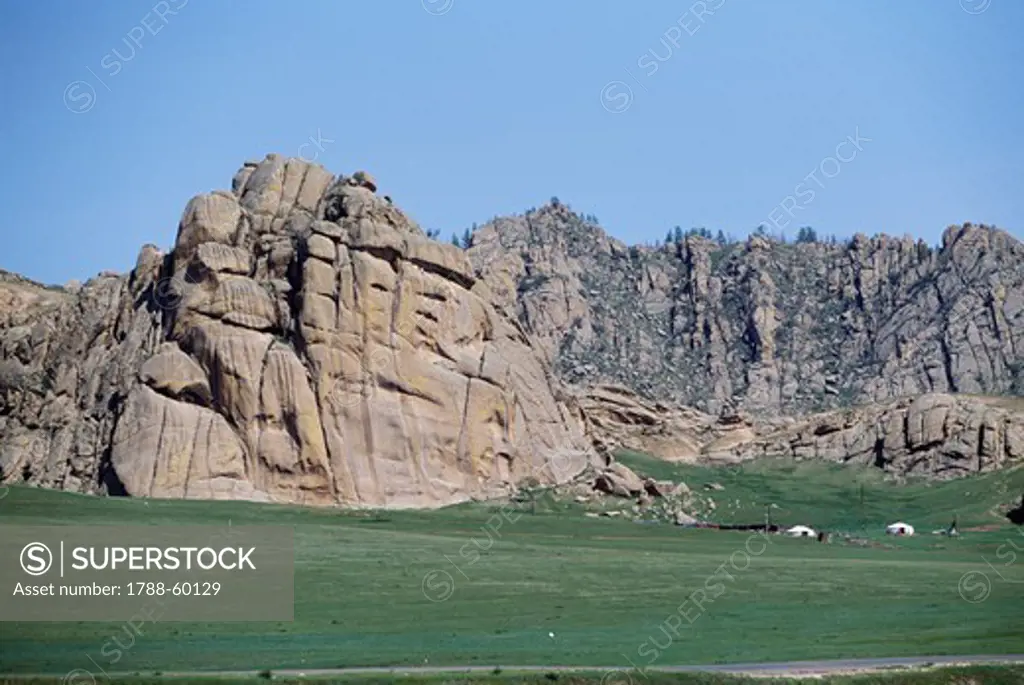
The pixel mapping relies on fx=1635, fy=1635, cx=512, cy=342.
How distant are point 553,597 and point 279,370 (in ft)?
179

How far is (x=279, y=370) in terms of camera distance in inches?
4801

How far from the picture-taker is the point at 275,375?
400 feet

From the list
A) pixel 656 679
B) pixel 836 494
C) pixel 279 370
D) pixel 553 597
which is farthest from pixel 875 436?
pixel 656 679

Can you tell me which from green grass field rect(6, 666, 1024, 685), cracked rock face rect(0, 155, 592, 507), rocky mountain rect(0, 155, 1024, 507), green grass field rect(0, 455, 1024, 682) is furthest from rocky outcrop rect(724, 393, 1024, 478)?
green grass field rect(6, 666, 1024, 685)

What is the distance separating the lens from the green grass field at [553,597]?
51.4m

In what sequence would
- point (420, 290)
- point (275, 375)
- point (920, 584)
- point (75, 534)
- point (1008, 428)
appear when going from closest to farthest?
point (75, 534)
point (920, 584)
point (275, 375)
point (420, 290)
point (1008, 428)

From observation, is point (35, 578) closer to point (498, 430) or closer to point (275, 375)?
point (275, 375)

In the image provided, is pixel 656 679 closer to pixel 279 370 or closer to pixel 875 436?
pixel 279 370

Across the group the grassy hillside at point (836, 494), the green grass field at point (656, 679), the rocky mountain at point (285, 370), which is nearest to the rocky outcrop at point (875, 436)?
the grassy hillside at point (836, 494)

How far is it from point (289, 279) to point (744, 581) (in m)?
56.5

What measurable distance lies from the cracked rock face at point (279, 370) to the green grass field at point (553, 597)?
7.10m

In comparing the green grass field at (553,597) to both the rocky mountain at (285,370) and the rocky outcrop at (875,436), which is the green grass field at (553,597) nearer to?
the rocky mountain at (285,370)

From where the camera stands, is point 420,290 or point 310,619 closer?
point 310,619

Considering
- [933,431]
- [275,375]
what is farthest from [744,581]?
[933,431]
